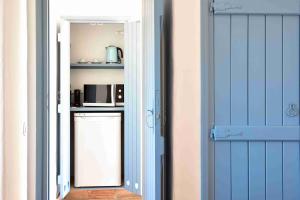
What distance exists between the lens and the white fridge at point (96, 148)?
4328 millimetres

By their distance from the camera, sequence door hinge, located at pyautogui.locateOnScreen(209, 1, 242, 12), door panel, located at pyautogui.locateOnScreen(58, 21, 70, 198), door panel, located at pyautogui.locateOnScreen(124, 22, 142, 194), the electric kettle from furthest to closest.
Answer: the electric kettle → door panel, located at pyautogui.locateOnScreen(124, 22, 142, 194) → door panel, located at pyautogui.locateOnScreen(58, 21, 70, 198) → door hinge, located at pyautogui.locateOnScreen(209, 1, 242, 12)

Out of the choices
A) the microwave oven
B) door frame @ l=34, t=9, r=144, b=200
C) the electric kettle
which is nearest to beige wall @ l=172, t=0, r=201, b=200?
door frame @ l=34, t=9, r=144, b=200

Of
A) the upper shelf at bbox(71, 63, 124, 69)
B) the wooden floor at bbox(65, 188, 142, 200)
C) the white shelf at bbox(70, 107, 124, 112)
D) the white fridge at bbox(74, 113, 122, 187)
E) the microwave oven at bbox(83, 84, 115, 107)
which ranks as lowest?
the wooden floor at bbox(65, 188, 142, 200)

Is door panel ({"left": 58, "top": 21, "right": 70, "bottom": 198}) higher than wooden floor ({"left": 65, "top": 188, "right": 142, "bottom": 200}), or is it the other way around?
door panel ({"left": 58, "top": 21, "right": 70, "bottom": 198})

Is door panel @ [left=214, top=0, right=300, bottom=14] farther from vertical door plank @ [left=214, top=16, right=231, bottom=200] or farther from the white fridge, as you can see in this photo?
the white fridge

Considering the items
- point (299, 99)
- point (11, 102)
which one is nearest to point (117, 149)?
point (11, 102)

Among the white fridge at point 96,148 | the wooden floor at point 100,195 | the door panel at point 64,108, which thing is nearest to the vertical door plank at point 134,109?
the wooden floor at point 100,195

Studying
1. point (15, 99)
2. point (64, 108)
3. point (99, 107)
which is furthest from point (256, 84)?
point (99, 107)

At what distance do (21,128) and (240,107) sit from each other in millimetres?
1398

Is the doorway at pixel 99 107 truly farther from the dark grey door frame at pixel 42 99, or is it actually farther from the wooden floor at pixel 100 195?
the dark grey door frame at pixel 42 99

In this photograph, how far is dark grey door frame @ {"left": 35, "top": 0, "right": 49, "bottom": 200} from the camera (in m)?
2.52

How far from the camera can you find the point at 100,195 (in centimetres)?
406

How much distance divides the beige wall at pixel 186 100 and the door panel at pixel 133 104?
1.47 m

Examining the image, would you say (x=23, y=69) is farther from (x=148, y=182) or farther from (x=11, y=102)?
(x=148, y=182)
